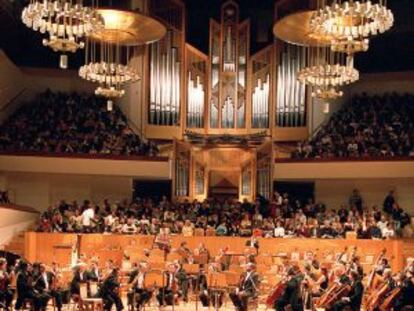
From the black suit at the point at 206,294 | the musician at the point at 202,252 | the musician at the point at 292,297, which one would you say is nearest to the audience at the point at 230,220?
the musician at the point at 202,252

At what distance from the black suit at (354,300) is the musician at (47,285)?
17.2 feet

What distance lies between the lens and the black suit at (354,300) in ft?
39.5

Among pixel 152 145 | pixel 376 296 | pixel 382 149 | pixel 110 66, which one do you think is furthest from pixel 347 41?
pixel 152 145

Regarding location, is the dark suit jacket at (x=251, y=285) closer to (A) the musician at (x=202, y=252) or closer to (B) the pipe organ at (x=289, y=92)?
(A) the musician at (x=202, y=252)

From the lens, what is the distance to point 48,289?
13.7 m

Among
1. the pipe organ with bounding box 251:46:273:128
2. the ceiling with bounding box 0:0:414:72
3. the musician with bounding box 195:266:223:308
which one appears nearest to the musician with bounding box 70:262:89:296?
the musician with bounding box 195:266:223:308

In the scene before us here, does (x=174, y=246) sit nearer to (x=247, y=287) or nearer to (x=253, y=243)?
(x=253, y=243)

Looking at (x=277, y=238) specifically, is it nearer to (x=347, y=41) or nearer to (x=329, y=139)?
(x=329, y=139)

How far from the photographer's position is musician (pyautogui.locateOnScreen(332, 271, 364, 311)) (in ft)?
39.5

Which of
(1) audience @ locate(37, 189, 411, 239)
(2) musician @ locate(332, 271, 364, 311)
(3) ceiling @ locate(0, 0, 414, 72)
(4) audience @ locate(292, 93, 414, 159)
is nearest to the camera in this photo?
(2) musician @ locate(332, 271, 364, 311)

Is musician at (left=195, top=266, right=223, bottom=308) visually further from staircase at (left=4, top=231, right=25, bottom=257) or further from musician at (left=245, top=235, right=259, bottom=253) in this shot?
staircase at (left=4, top=231, right=25, bottom=257)

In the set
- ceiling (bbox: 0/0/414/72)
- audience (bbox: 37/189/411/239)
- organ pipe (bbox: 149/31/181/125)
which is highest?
ceiling (bbox: 0/0/414/72)

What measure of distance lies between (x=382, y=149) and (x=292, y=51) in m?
4.33

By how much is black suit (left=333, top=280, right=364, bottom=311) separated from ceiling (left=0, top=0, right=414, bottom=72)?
42.5ft
